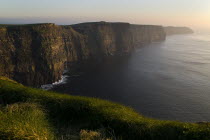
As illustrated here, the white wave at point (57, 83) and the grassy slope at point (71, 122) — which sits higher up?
the grassy slope at point (71, 122)

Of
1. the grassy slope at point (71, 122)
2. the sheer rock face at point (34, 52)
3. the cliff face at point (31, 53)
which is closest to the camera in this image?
the grassy slope at point (71, 122)

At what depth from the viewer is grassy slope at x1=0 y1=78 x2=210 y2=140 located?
890 centimetres

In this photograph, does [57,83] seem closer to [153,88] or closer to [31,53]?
[31,53]

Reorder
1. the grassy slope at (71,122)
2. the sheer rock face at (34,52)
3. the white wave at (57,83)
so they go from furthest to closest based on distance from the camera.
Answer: the white wave at (57,83) < the sheer rock face at (34,52) < the grassy slope at (71,122)

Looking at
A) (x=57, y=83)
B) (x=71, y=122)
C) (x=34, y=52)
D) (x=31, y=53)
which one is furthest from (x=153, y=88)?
(x=71, y=122)

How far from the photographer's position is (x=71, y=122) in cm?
1347

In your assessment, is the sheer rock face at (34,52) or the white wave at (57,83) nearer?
the sheer rock face at (34,52)

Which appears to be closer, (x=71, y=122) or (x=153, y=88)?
(x=71, y=122)

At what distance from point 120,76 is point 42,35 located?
41.6m

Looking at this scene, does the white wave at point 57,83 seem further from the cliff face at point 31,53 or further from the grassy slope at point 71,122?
the grassy slope at point 71,122

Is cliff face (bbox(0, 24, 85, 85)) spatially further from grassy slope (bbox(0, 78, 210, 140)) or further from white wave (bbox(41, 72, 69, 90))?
grassy slope (bbox(0, 78, 210, 140))

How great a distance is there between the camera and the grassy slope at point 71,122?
890 cm

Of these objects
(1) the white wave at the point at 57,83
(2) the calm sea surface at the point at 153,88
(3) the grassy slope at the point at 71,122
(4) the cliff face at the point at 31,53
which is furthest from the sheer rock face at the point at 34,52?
(3) the grassy slope at the point at 71,122

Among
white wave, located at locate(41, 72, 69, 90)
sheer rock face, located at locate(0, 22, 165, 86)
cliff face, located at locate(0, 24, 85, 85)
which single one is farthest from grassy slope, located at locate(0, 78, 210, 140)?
white wave, located at locate(41, 72, 69, 90)
